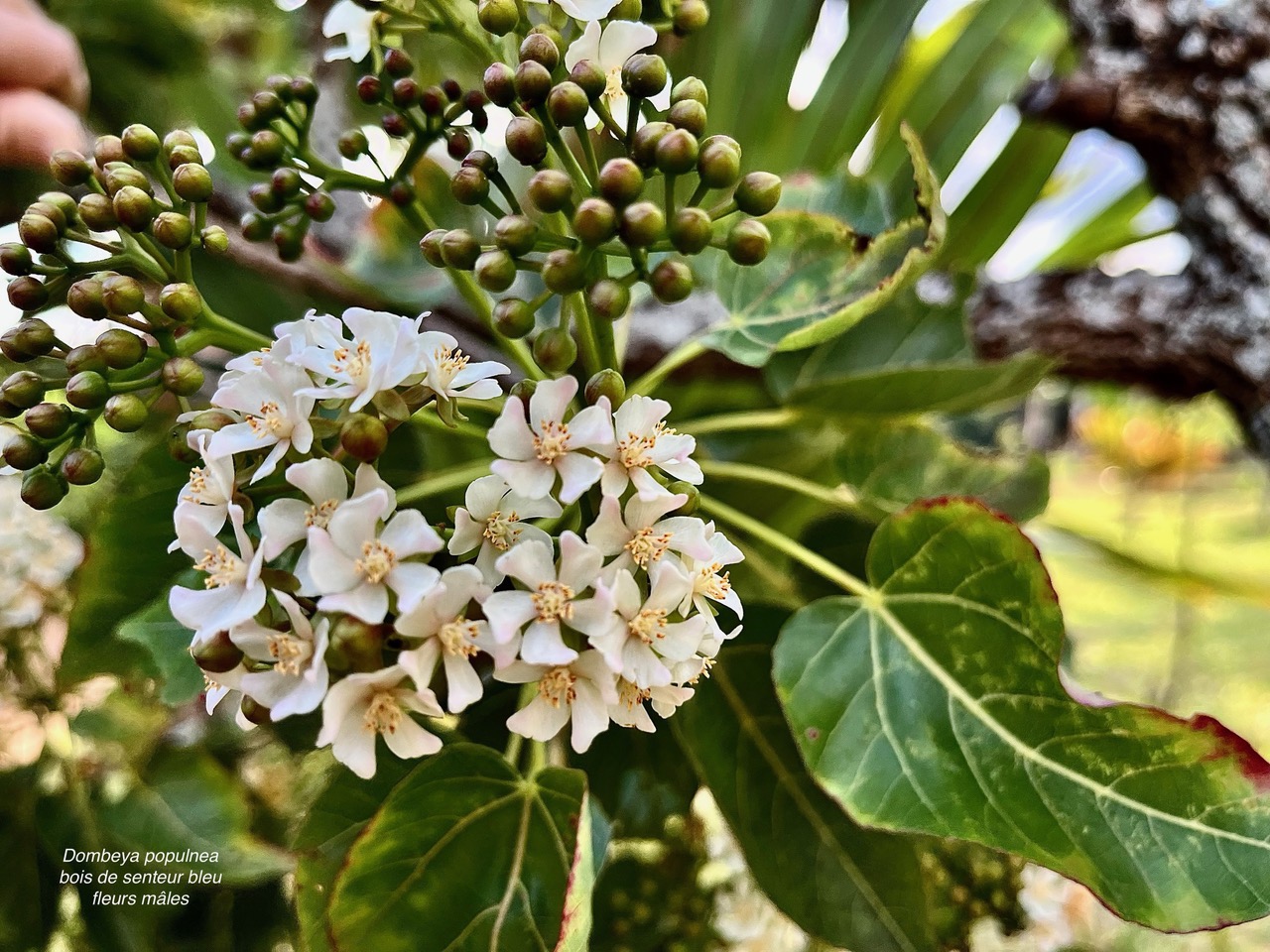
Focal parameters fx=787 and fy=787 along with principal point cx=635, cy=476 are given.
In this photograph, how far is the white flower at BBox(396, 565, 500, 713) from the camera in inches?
11.0

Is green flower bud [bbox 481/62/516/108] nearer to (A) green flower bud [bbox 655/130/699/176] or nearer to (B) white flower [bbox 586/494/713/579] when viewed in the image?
(A) green flower bud [bbox 655/130/699/176]

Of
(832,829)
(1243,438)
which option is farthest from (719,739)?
(1243,438)

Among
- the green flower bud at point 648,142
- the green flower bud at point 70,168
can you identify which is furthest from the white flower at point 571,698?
the green flower bud at point 70,168

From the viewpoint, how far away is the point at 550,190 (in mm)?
317

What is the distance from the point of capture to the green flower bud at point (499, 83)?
13.6 inches

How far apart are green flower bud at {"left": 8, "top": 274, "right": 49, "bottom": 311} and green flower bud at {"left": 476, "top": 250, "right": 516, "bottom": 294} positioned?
0.20 m

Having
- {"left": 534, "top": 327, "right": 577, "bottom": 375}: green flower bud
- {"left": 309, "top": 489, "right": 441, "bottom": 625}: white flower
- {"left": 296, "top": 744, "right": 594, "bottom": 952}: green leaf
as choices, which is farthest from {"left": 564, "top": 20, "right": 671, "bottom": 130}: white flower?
{"left": 296, "top": 744, "right": 594, "bottom": 952}: green leaf

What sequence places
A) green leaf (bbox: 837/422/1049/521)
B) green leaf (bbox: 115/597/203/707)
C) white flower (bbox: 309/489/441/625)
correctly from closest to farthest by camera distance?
white flower (bbox: 309/489/441/625) → green leaf (bbox: 115/597/203/707) → green leaf (bbox: 837/422/1049/521)

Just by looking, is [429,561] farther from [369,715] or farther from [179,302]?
[179,302]

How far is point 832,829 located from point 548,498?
31 cm

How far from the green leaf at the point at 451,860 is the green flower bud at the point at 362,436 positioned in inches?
6.4

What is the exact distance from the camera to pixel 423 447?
1.83 ft

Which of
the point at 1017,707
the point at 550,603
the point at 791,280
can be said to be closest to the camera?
the point at 550,603

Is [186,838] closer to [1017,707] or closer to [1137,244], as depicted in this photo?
[1017,707]
